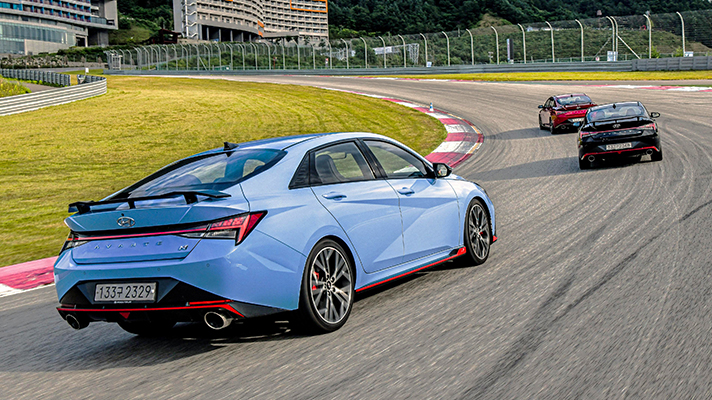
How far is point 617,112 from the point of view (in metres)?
15.8

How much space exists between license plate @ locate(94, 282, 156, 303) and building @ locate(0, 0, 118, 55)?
123m

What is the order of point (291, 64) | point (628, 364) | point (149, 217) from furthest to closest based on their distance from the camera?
point (291, 64) → point (149, 217) → point (628, 364)

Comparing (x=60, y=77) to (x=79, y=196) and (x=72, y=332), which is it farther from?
(x=72, y=332)

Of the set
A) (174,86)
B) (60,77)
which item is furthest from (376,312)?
(60,77)

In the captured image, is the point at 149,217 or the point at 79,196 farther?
the point at 79,196

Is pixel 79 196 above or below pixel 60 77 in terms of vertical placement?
below

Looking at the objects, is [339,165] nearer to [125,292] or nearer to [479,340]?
[479,340]

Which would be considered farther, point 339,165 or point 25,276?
point 25,276

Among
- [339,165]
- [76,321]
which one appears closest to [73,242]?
[76,321]

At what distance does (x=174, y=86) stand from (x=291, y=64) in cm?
2420

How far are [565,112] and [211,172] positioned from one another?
65.5 ft

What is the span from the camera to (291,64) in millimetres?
69062

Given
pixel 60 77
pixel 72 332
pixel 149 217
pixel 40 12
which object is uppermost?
pixel 40 12

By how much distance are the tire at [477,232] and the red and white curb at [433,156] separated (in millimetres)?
4793
